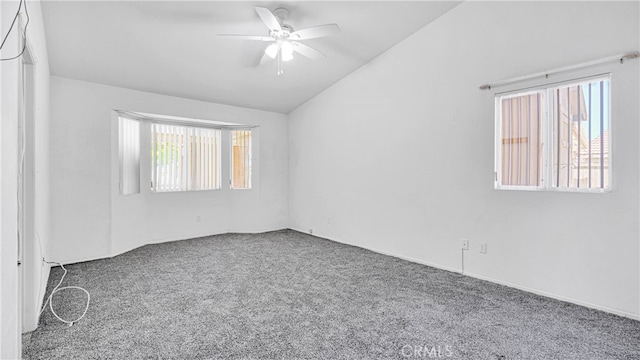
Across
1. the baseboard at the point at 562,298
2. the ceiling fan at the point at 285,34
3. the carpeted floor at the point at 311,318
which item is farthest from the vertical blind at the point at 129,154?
the baseboard at the point at 562,298

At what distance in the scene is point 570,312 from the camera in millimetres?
2514

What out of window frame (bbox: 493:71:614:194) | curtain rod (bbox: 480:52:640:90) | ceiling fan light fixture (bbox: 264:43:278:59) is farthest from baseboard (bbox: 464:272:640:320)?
ceiling fan light fixture (bbox: 264:43:278:59)

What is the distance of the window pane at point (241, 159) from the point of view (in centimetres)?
586

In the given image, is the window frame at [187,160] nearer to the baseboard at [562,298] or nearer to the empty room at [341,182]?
the empty room at [341,182]

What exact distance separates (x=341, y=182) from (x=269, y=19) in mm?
2859

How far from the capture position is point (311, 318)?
7.82ft

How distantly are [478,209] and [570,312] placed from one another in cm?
119

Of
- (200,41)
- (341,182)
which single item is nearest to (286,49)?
(200,41)

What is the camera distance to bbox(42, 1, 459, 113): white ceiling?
2.92 meters

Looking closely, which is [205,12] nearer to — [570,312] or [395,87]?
[395,87]

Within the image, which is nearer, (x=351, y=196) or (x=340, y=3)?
(x=340, y=3)

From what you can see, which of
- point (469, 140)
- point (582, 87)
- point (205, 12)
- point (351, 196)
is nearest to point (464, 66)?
point (469, 140)

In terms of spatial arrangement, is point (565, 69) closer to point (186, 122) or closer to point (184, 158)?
point (186, 122)

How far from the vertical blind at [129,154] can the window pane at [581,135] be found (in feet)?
17.9
